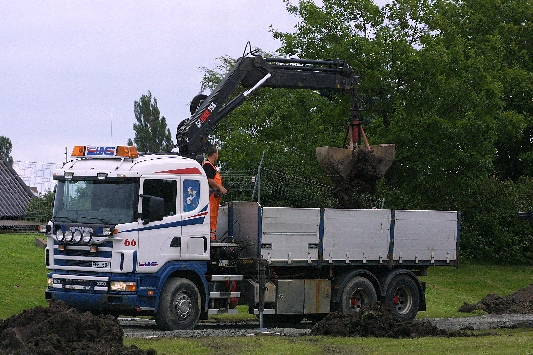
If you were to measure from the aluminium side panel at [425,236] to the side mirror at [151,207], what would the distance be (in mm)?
6065

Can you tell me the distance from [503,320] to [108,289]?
376 inches

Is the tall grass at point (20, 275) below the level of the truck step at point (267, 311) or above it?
above

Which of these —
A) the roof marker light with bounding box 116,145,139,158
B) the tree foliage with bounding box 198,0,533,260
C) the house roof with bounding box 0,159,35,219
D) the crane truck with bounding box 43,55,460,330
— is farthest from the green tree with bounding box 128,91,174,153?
the roof marker light with bounding box 116,145,139,158

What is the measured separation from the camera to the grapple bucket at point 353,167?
73.0ft

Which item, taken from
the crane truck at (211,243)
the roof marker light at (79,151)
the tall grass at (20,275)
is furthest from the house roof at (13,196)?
the roof marker light at (79,151)

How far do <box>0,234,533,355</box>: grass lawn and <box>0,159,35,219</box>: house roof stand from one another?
3.55 m

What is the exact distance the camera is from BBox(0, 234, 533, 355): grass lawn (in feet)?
49.9

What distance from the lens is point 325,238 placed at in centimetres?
2027

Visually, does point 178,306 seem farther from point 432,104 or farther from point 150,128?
point 150,128

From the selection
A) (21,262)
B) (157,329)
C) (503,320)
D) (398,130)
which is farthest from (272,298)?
(398,130)

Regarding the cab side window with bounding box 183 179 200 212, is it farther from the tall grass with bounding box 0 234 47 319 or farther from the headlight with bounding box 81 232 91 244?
the tall grass with bounding box 0 234 47 319

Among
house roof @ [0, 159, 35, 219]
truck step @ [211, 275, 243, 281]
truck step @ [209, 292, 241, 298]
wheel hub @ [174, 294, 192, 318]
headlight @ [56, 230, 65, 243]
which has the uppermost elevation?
house roof @ [0, 159, 35, 219]

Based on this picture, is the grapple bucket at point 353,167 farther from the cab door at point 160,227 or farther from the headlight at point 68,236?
the headlight at point 68,236

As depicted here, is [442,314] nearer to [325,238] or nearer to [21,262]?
[325,238]
